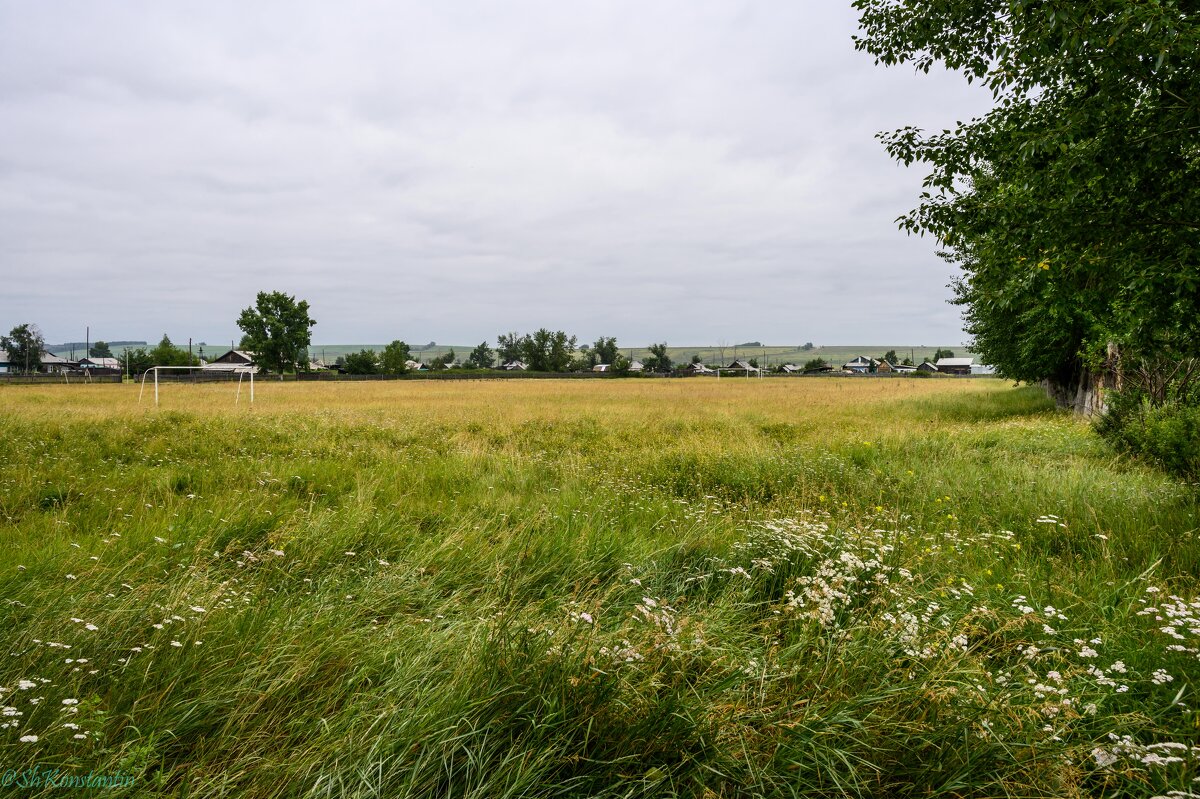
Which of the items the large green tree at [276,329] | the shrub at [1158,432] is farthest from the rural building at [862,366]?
the shrub at [1158,432]

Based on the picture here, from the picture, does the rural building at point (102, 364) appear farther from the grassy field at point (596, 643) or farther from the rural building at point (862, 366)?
the rural building at point (862, 366)

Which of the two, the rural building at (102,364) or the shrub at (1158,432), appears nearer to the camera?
the shrub at (1158,432)

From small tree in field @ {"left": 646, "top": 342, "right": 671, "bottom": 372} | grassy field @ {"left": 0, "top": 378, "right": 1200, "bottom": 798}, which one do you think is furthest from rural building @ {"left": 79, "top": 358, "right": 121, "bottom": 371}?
grassy field @ {"left": 0, "top": 378, "right": 1200, "bottom": 798}

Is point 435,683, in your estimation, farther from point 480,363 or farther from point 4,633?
point 480,363

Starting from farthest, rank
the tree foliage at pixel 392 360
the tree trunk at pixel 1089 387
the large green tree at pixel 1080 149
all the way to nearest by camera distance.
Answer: the tree foliage at pixel 392 360, the tree trunk at pixel 1089 387, the large green tree at pixel 1080 149

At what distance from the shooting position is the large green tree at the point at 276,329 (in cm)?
8494

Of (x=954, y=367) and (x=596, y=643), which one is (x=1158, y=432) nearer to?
(x=596, y=643)

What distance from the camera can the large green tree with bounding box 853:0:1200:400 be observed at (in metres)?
4.86

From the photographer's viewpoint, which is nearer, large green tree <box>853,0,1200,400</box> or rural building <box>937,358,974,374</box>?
large green tree <box>853,0,1200,400</box>

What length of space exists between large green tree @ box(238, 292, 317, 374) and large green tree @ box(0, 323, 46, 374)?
50396mm

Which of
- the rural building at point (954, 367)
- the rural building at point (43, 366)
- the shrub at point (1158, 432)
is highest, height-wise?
the rural building at point (954, 367)

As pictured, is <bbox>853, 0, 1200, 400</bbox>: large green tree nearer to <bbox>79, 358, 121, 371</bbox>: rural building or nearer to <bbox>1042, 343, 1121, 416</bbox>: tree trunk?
<bbox>1042, 343, 1121, 416</bbox>: tree trunk

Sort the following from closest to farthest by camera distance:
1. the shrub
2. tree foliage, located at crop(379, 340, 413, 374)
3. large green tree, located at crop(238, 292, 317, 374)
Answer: the shrub < large green tree, located at crop(238, 292, 317, 374) < tree foliage, located at crop(379, 340, 413, 374)

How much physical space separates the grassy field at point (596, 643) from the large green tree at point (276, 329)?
8991 centimetres
